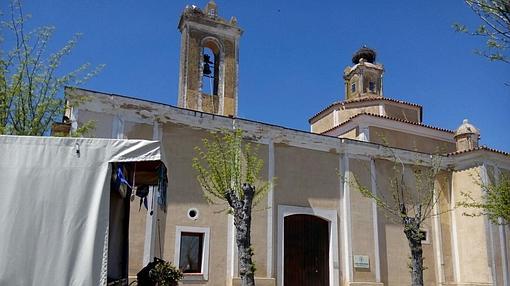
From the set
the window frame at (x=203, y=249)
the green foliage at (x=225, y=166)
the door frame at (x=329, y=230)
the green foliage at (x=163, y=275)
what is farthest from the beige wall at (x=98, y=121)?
the door frame at (x=329, y=230)

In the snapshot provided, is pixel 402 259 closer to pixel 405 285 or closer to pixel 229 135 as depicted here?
pixel 405 285

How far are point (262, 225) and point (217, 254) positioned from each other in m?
1.71

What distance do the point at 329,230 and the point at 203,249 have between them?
4584mm

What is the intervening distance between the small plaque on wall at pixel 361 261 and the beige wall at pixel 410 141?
6325 mm

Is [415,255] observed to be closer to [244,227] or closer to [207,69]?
[244,227]

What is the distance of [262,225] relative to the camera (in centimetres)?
1577

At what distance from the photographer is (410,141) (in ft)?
76.1

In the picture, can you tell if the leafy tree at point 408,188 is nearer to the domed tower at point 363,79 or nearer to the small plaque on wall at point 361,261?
the small plaque on wall at point 361,261

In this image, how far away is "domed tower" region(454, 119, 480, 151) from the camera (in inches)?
832

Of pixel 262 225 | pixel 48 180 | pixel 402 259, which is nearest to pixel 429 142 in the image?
pixel 402 259

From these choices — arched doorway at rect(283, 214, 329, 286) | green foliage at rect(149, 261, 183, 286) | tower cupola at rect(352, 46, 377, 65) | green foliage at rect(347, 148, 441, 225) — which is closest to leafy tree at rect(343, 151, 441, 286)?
green foliage at rect(347, 148, 441, 225)

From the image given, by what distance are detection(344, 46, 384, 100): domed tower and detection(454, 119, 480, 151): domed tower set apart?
9.73 meters

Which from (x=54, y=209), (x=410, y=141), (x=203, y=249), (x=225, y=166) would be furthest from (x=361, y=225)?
(x=54, y=209)

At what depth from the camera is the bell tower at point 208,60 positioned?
21.2 metres
